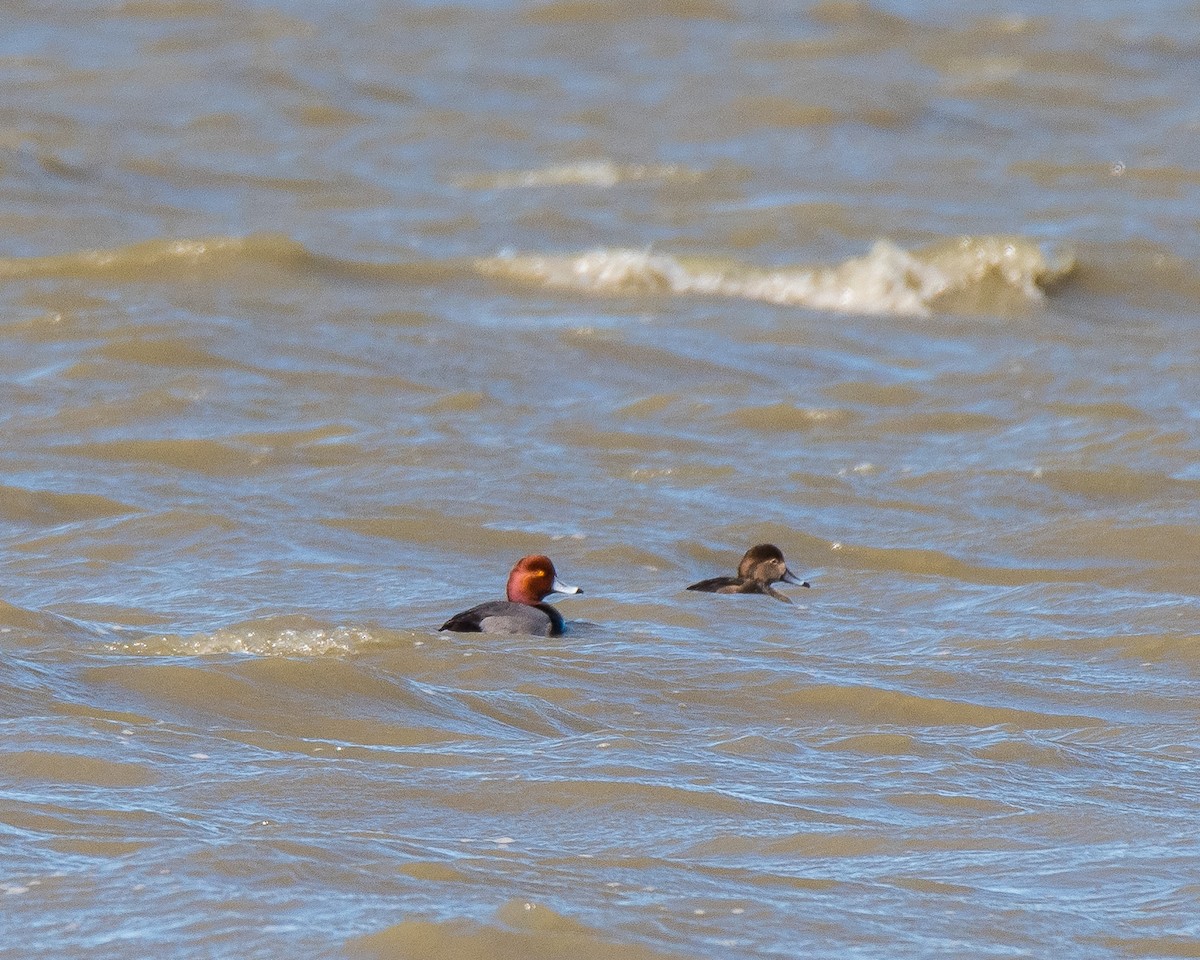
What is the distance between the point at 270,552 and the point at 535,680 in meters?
2.34

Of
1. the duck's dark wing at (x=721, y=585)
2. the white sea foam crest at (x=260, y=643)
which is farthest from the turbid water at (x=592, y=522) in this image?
the duck's dark wing at (x=721, y=585)

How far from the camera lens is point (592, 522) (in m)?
9.91

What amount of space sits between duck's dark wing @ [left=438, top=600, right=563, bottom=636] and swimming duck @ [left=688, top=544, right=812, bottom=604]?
0.91m

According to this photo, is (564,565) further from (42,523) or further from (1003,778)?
(1003,778)

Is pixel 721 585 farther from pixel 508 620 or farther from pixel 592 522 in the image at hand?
pixel 592 522

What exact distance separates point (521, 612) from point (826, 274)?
30.1ft

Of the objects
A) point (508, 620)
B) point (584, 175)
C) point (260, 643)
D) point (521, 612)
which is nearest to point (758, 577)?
point (521, 612)

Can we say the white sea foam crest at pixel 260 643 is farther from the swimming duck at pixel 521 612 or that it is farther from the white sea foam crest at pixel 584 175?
the white sea foam crest at pixel 584 175

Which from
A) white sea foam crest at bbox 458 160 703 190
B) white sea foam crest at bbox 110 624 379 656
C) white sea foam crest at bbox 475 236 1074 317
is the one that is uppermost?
white sea foam crest at bbox 458 160 703 190

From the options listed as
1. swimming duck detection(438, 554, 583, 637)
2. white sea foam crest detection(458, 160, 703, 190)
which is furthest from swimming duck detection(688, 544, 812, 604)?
white sea foam crest detection(458, 160, 703, 190)

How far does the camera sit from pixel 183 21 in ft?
92.0

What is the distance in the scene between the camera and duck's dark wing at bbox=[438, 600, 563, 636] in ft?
24.7

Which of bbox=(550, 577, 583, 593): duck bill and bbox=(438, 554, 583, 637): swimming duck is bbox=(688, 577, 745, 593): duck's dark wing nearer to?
bbox=(550, 577, 583, 593): duck bill

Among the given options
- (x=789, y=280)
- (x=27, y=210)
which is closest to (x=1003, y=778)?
(x=789, y=280)
